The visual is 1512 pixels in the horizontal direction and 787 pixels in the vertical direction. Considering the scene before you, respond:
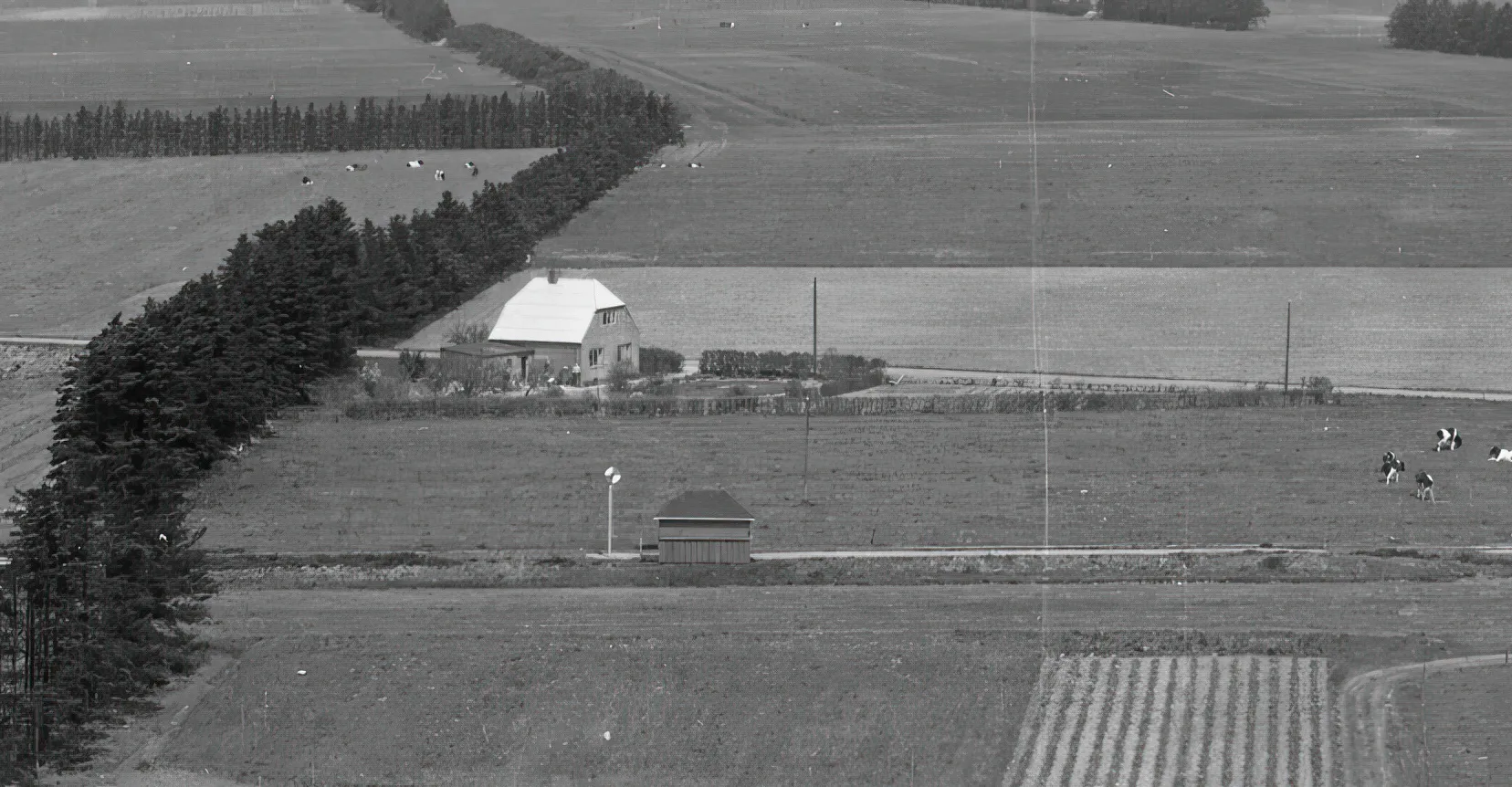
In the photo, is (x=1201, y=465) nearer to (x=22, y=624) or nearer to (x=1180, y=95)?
(x=22, y=624)

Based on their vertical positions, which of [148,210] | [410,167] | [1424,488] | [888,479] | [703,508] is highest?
[410,167]

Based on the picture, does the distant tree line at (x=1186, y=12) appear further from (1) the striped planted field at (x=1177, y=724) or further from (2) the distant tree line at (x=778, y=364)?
(1) the striped planted field at (x=1177, y=724)

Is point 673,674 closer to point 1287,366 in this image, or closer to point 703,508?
point 703,508

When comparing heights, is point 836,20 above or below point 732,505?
above

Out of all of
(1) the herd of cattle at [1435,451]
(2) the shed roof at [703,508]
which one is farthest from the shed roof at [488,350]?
(1) the herd of cattle at [1435,451]

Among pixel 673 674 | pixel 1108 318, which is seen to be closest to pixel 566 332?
pixel 1108 318

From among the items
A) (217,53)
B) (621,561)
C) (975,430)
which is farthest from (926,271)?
(217,53)

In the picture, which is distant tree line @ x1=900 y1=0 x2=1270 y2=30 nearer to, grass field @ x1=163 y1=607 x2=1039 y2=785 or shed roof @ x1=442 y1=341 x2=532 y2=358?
shed roof @ x1=442 y1=341 x2=532 y2=358

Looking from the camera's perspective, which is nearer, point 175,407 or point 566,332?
point 175,407
